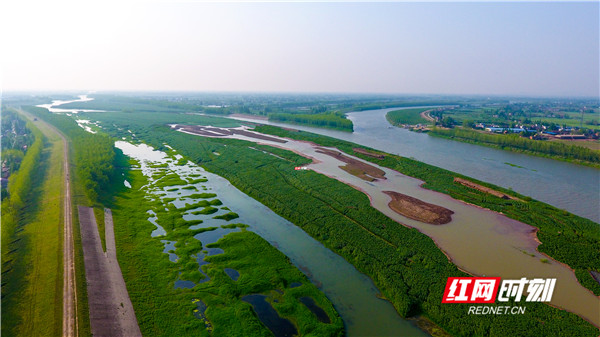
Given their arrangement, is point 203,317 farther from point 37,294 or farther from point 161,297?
point 37,294

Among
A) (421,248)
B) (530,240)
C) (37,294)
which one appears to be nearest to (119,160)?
(37,294)

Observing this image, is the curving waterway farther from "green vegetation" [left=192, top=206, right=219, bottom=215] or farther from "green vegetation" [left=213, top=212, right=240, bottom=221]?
"green vegetation" [left=192, top=206, right=219, bottom=215]

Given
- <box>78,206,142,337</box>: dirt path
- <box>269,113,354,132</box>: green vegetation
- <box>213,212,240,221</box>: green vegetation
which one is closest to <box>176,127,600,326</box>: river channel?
<box>213,212,240,221</box>: green vegetation

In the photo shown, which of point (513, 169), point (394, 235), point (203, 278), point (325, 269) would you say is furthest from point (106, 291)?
point (513, 169)

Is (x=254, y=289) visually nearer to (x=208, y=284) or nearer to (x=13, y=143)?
(x=208, y=284)

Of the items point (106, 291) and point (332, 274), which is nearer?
point (106, 291)

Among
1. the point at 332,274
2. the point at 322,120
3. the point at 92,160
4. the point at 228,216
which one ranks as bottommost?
the point at 332,274
